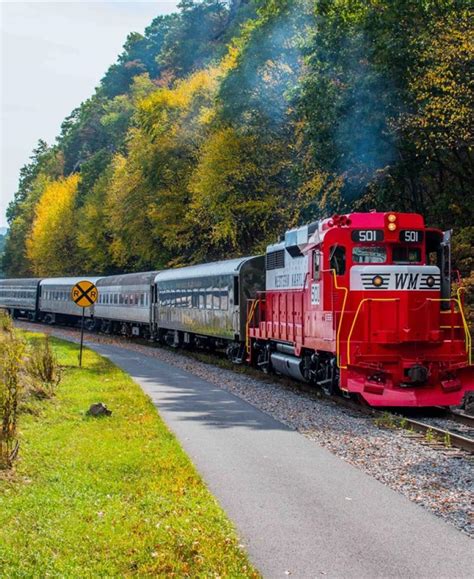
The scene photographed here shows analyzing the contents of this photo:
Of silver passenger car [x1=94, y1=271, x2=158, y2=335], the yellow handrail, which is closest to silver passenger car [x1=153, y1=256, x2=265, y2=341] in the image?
the yellow handrail

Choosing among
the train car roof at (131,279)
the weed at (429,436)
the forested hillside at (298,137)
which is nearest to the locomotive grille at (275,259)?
the forested hillside at (298,137)

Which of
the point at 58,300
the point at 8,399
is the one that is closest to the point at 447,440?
the point at 8,399

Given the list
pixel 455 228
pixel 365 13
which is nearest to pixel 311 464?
pixel 455 228

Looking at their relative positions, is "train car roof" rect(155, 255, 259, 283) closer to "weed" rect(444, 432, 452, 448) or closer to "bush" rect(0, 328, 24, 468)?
"weed" rect(444, 432, 452, 448)

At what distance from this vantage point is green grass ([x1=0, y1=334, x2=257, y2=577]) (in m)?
6.60

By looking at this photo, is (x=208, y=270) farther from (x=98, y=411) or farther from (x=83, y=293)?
(x=98, y=411)

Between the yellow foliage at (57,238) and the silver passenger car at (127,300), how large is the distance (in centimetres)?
3837

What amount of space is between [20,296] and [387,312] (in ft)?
192

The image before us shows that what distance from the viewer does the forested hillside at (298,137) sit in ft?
77.3

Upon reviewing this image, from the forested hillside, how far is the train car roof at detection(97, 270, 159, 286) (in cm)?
500

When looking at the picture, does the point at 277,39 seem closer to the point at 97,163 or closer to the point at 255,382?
the point at 255,382

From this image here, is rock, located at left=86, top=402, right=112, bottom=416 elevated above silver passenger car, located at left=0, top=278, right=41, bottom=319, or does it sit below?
below

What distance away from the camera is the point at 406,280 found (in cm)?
1561

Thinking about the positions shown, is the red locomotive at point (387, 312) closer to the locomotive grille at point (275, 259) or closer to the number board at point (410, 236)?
the number board at point (410, 236)
